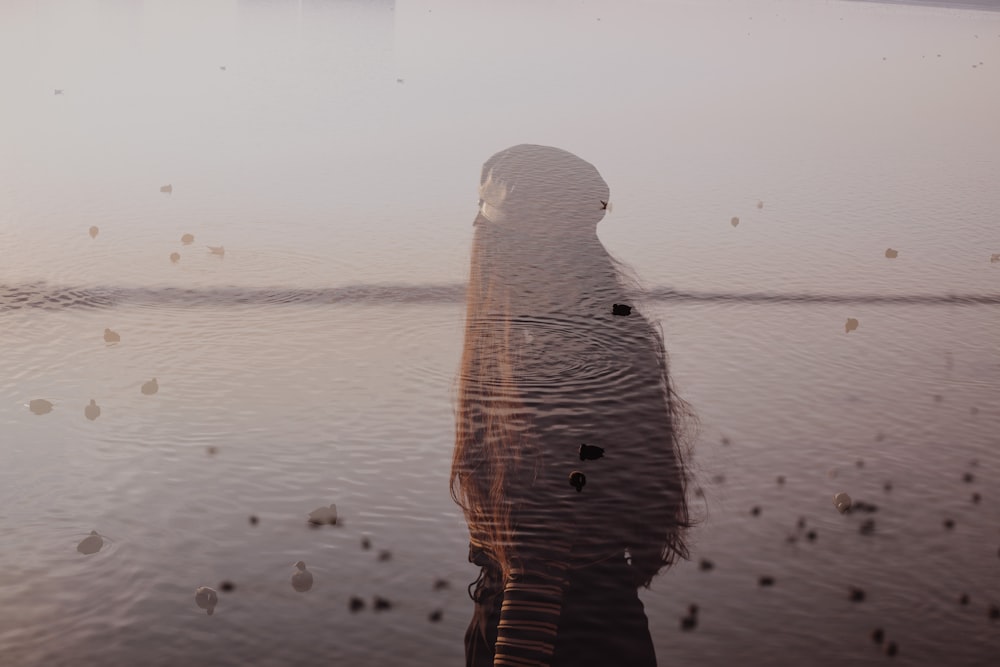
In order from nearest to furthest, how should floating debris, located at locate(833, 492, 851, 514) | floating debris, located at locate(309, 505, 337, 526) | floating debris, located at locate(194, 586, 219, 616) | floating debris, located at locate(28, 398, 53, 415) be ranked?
floating debris, located at locate(194, 586, 219, 616) < floating debris, located at locate(309, 505, 337, 526) < floating debris, located at locate(833, 492, 851, 514) < floating debris, located at locate(28, 398, 53, 415)

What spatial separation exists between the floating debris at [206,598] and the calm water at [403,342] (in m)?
0.04

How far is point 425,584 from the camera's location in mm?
3973

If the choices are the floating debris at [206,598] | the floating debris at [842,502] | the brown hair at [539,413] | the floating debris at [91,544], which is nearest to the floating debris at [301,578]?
the floating debris at [206,598]

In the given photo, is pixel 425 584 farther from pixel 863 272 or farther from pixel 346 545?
pixel 863 272

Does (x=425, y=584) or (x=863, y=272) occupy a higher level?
(x=863, y=272)

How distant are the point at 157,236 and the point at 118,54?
759 cm

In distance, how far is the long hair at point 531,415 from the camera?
3.63 meters

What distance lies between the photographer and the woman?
11.1ft

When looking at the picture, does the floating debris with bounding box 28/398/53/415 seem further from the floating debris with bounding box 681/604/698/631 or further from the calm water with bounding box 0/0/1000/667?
the floating debris with bounding box 681/604/698/631

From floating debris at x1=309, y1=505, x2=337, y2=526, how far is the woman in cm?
55

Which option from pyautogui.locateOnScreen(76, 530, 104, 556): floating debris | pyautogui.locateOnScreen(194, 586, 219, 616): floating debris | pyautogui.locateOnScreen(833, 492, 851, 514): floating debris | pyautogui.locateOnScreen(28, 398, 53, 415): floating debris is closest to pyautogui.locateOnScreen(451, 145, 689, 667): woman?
pyautogui.locateOnScreen(833, 492, 851, 514): floating debris

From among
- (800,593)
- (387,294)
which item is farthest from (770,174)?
(800,593)

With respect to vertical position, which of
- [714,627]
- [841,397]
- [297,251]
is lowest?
[714,627]

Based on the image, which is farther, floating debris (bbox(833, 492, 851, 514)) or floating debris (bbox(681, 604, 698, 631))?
floating debris (bbox(833, 492, 851, 514))
